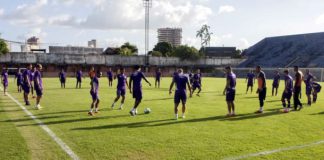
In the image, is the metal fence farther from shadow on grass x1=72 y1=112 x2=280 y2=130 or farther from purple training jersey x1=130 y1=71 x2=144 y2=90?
purple training jersey x1=130 y1=71 x2=144 y2=90

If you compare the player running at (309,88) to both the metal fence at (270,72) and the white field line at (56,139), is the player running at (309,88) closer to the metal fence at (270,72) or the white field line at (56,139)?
the white field line at (56,139)

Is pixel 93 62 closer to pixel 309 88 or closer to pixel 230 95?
pixel 309 88

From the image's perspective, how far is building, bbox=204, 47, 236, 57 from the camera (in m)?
126

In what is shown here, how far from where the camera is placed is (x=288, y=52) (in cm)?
8944

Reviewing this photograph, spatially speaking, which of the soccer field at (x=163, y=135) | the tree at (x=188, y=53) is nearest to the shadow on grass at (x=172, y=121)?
the soccer field at (x=163, y=135)

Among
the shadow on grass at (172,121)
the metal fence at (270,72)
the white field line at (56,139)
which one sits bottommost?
the shadow on grass at (172,121)

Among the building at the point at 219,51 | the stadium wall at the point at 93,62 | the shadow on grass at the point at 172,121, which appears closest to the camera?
the shadow on grass at the point at 172,121

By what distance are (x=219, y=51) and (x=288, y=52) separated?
41029 millimetres

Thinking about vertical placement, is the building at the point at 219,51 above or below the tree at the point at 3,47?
above

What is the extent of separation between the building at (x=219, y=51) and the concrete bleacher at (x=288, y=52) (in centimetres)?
2357

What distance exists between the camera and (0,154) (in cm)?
762

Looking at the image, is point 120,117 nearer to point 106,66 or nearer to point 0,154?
point 0,154

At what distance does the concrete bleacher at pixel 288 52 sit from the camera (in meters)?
82.1

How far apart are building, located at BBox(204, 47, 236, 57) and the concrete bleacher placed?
77.3ft
